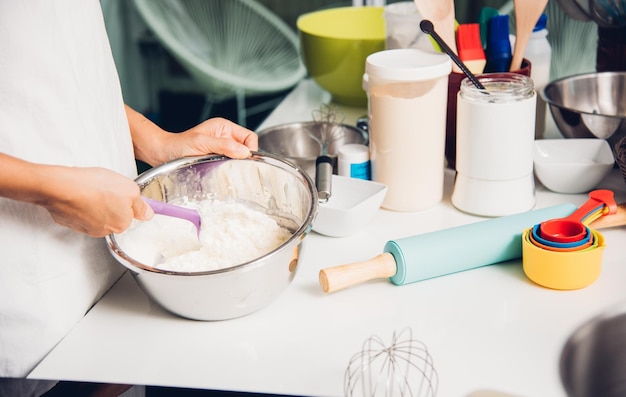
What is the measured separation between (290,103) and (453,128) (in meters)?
0.55

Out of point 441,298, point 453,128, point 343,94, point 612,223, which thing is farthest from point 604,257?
point 343,94

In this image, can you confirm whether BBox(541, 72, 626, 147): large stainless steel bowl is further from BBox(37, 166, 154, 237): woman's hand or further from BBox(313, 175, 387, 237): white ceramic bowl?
BBox(37, 166, 154, 237): woman's hand

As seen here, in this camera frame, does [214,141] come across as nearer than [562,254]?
No

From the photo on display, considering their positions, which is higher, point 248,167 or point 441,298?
point 248,167

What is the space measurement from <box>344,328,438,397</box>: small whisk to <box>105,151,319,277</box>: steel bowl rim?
14 centimetres

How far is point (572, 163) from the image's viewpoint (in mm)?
1084

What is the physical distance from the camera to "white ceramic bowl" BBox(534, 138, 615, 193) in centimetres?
108

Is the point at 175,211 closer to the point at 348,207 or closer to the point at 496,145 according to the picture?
the point at 348,207

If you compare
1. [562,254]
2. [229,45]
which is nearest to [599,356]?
[562,254]

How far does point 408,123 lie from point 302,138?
0.35 metres

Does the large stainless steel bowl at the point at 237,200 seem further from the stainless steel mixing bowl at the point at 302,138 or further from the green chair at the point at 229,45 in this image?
the green chair at the point at 229,45

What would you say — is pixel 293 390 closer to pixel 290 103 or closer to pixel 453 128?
pixel 453 128

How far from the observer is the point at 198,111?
2572mm

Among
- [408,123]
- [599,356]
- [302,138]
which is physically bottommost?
[599,356]
